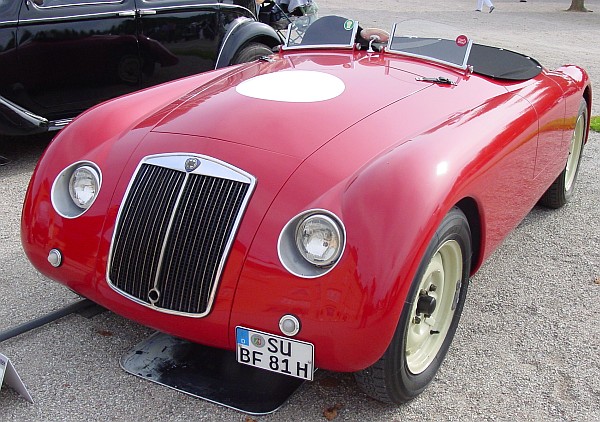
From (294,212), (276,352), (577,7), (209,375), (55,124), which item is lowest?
(577,7)

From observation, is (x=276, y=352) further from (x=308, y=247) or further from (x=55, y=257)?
(x=55, y=257)

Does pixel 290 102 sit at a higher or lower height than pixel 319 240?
higher

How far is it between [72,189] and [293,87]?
113 cm

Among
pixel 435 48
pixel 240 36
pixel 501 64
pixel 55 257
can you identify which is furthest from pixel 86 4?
pixel 55 257

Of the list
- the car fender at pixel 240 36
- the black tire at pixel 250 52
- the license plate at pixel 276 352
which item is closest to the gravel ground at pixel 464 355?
the license plate at pixel 276 352

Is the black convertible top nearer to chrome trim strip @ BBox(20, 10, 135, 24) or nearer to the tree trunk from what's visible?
chrome trim strip @ BBox(20, 10, 135, 24)

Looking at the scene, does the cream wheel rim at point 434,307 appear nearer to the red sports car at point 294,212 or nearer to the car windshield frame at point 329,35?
the red sports car at point 294,212

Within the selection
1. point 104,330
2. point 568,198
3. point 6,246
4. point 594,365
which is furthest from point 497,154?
point 6,246

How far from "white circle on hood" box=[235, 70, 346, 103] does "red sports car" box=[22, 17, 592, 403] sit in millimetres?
14

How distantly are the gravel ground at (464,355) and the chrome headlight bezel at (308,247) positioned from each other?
665mm

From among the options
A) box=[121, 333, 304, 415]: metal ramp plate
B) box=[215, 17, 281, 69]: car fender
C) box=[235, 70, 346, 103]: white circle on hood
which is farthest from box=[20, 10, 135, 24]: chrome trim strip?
box=[121, 333, 304, 415]: metal ramp plate

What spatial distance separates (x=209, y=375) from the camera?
9.28 ft

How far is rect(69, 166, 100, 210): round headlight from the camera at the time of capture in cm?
284

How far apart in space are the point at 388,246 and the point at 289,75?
1.46 m
